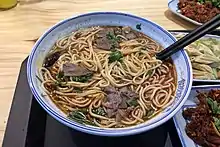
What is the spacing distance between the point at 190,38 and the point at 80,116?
0.39m

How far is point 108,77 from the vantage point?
1155mm

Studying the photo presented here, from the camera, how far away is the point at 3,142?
110 cm

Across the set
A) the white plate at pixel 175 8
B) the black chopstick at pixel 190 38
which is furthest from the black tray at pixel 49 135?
the white plate at pixel 175 8

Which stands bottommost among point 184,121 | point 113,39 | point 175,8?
point 184,121

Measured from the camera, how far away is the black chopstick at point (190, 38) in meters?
1.09

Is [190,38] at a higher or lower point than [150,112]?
higher

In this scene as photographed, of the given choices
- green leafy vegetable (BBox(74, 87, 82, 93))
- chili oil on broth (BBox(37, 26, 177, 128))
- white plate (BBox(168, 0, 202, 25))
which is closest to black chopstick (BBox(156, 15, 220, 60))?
chili oil on broth (BBox(37, 26, 177, 128))

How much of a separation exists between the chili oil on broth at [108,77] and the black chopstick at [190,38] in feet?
0.09

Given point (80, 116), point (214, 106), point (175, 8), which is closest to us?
point (80, 116)

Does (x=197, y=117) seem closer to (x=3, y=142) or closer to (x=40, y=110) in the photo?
(x=40, y=110)

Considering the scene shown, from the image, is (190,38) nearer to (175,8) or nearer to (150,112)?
(150,112)

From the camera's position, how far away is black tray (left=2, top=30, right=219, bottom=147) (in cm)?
112

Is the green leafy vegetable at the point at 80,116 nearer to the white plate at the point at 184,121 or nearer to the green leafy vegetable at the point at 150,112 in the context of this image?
the green leafy vegetable at the point at 150,112

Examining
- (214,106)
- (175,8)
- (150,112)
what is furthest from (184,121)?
(175,8)
